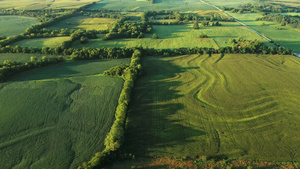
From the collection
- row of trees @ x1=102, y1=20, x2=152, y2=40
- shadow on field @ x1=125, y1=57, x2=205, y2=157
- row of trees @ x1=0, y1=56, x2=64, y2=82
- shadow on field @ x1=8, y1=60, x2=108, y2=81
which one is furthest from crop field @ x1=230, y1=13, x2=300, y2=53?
row of trees @ x1=0, y1=56, x2=64, y2=82

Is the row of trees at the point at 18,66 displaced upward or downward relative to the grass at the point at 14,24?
downward

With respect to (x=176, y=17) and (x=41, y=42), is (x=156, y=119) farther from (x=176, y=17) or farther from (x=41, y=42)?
(x=176, y=17)

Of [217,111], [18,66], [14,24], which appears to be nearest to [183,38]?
[217,111]

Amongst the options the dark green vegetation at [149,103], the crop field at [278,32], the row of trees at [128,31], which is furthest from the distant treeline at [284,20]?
the row of trees at [128,31]

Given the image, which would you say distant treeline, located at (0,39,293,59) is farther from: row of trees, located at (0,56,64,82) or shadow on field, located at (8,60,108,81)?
row of trees, located at (0,56,64,82)

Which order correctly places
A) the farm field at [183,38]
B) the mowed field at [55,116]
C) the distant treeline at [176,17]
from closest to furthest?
the mowed field at [55,116] < the farm field at [183,38] < the distant treeline at [176,17]

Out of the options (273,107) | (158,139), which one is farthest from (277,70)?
(158,139)

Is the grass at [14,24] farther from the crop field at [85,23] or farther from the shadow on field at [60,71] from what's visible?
the shadow on field at [60,71]
